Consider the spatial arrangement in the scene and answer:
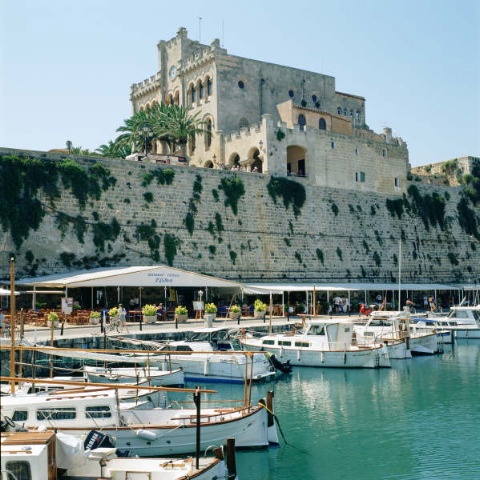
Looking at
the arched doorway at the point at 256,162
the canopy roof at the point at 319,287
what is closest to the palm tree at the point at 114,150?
the arched doorway at the point at 256,162

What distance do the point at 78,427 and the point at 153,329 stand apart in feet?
42.2

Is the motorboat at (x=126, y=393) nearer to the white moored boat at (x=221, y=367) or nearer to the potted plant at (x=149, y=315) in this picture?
the white moored boat at (x=221, y=367)

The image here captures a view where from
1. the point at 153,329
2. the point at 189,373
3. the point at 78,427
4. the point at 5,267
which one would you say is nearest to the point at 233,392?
the point at 189,373

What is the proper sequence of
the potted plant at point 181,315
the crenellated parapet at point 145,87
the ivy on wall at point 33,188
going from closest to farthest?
1. the potted plant at point 181,315
2. the ivy on wall at point 33,188
3. the crenellated parapet at point 145,87

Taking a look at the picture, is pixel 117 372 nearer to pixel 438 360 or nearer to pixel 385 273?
pixel 438 360

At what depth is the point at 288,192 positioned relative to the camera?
3972 centimetres

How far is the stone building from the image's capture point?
41406 mm

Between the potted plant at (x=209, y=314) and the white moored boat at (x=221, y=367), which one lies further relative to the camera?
the potted plant at (x=209, y=314)

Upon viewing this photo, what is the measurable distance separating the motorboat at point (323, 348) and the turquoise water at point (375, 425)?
1.49 feet

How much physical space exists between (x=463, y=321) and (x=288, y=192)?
1273 cm

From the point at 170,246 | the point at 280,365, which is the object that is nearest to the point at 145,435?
the point at 280,365

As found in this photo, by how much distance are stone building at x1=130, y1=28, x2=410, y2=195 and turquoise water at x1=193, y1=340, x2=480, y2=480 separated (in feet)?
62.8

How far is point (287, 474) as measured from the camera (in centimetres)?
1327

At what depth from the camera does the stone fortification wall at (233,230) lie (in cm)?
3116
